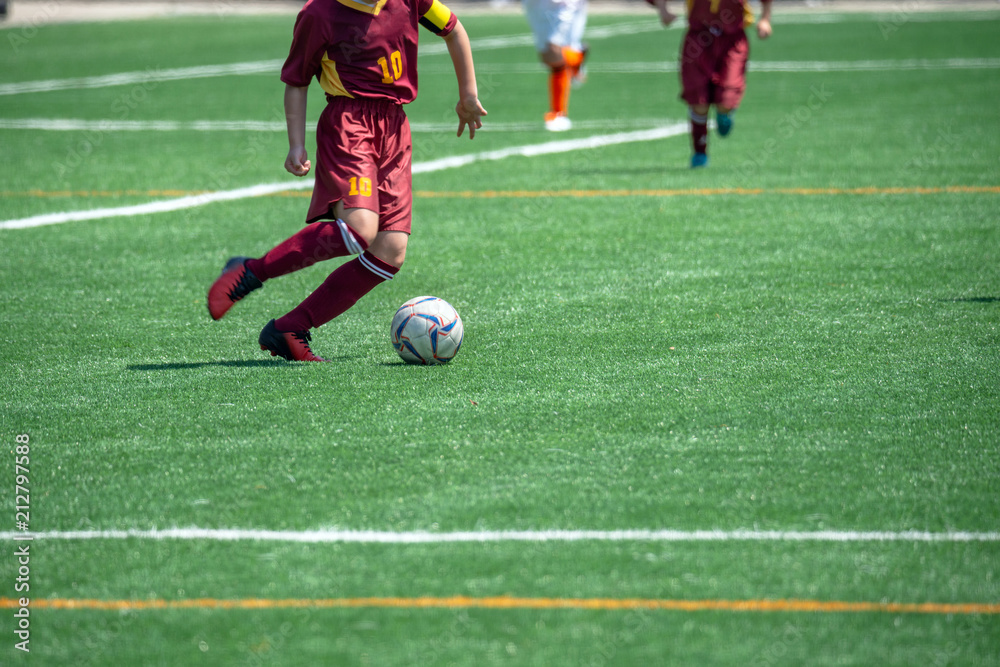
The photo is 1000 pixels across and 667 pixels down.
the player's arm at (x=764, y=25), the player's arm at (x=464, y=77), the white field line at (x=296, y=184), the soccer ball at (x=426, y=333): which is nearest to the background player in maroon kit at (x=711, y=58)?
the player's arm at (x=764, y=25)

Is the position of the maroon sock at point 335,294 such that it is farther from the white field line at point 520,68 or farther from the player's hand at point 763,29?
the white field line at point 520,68

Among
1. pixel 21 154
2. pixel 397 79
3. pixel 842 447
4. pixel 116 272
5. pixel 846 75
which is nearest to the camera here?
pixel 842 447

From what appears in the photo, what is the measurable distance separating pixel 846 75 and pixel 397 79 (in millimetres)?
15154

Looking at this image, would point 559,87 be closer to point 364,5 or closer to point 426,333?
point 364,5

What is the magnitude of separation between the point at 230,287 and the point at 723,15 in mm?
7158

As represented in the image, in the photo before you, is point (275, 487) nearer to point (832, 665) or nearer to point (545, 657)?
point (545, 657)

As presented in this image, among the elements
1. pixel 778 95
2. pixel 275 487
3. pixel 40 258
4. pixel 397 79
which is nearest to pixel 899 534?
pixel 275 487

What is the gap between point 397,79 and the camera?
5312 millimetres

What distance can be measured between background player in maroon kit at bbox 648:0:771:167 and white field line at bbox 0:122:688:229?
5.57 feet

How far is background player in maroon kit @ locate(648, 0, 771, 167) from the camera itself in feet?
36.2

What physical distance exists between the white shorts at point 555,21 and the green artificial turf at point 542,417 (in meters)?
4.30

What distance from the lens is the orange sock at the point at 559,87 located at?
46.8 feet

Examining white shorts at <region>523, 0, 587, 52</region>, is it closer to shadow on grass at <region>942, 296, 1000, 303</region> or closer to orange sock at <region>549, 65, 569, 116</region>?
orange sock at <region>549, 65, 569, 116</region>

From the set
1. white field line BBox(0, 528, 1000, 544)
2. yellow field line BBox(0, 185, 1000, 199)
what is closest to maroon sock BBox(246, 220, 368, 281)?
white field line BBox(0, 528, 1000, 544)
